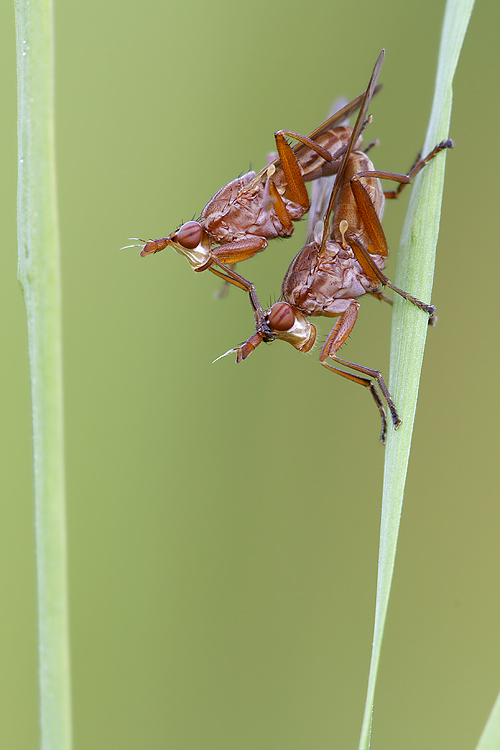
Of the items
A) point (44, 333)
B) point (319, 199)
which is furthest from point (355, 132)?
point (44, 333)

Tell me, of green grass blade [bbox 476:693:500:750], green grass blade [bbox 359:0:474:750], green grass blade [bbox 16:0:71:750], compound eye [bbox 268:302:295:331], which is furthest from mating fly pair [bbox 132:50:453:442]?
green grass blade [bbox 476:693:500:750]

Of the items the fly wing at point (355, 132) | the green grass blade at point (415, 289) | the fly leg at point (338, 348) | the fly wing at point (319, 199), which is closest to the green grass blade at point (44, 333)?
the green grass blade at point (415, 289)

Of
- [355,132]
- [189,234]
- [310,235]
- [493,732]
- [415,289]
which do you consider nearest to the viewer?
[493,732]

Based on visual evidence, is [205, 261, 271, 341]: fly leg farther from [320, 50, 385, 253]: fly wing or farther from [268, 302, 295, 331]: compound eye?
[320, 50, 385, 253]: fly wing

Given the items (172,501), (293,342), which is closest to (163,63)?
(293,342)

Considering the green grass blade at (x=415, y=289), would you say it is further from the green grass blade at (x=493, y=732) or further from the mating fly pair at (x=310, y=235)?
the mating fly pair at (x=310, y=235)

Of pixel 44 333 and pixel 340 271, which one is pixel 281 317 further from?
pixel 44 333
